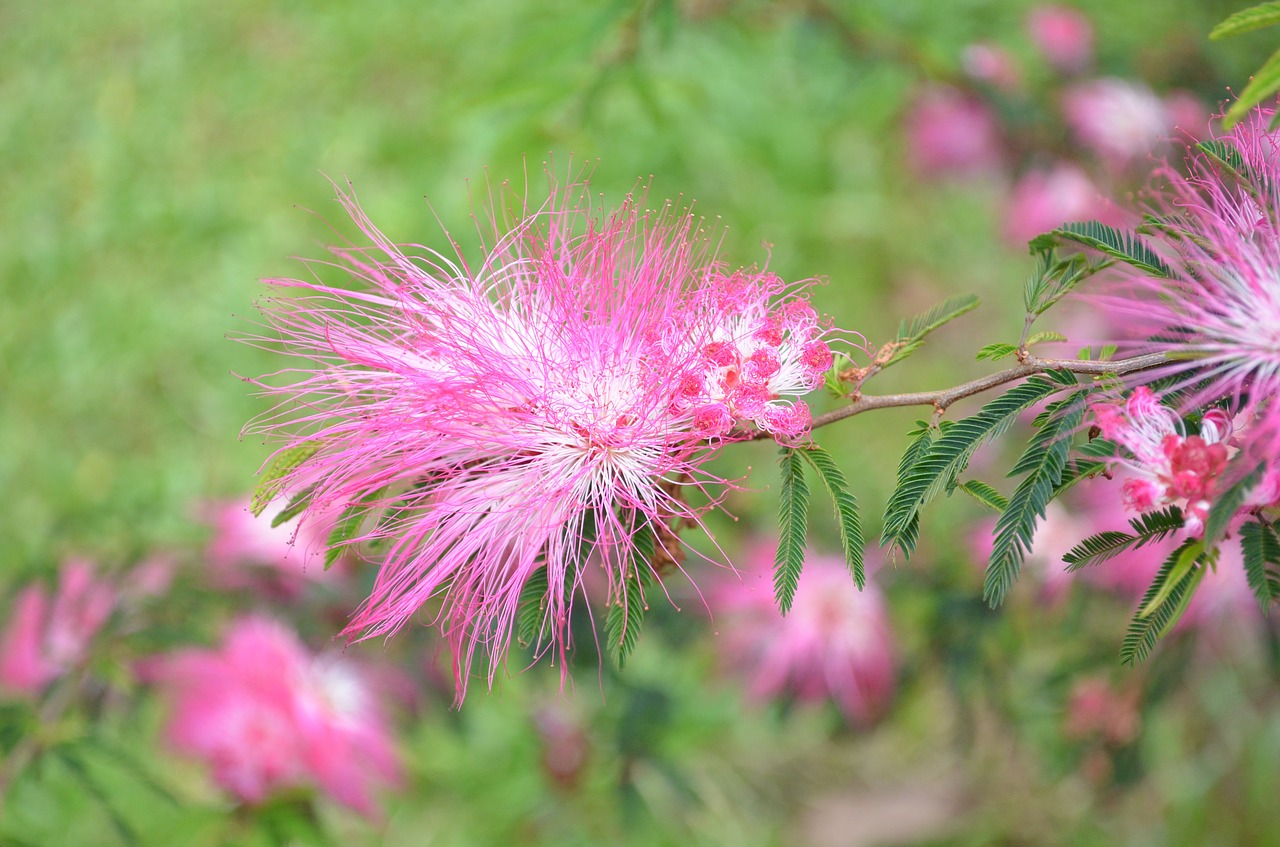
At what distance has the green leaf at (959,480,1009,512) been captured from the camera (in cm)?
109

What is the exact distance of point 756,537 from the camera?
2.41 m

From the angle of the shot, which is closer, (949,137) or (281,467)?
(281,467)

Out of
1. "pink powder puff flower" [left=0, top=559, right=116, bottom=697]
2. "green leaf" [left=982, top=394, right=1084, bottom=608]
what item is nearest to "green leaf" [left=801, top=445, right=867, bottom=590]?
"green leaf" [left=982, top=394, right=1084, bottom=608]

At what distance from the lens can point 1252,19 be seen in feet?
3.15

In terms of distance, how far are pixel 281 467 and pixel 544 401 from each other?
12.8 inches

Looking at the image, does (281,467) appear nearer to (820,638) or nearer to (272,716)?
(272,716)

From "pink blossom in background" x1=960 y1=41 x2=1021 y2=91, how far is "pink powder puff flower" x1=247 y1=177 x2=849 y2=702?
1.58 m

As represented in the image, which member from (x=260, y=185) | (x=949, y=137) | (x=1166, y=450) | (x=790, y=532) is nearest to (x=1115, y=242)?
(x=1166, y=450)

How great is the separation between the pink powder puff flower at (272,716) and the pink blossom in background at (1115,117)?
7.23 ft

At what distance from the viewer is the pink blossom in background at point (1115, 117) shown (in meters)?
2.59

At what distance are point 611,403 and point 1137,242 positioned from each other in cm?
61

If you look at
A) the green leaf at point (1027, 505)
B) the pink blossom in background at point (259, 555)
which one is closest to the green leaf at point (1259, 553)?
the green leaf at point (1027, 505)

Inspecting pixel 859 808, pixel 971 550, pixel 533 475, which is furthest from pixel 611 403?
pixel 859 808

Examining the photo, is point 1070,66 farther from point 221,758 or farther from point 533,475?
point 221,758
